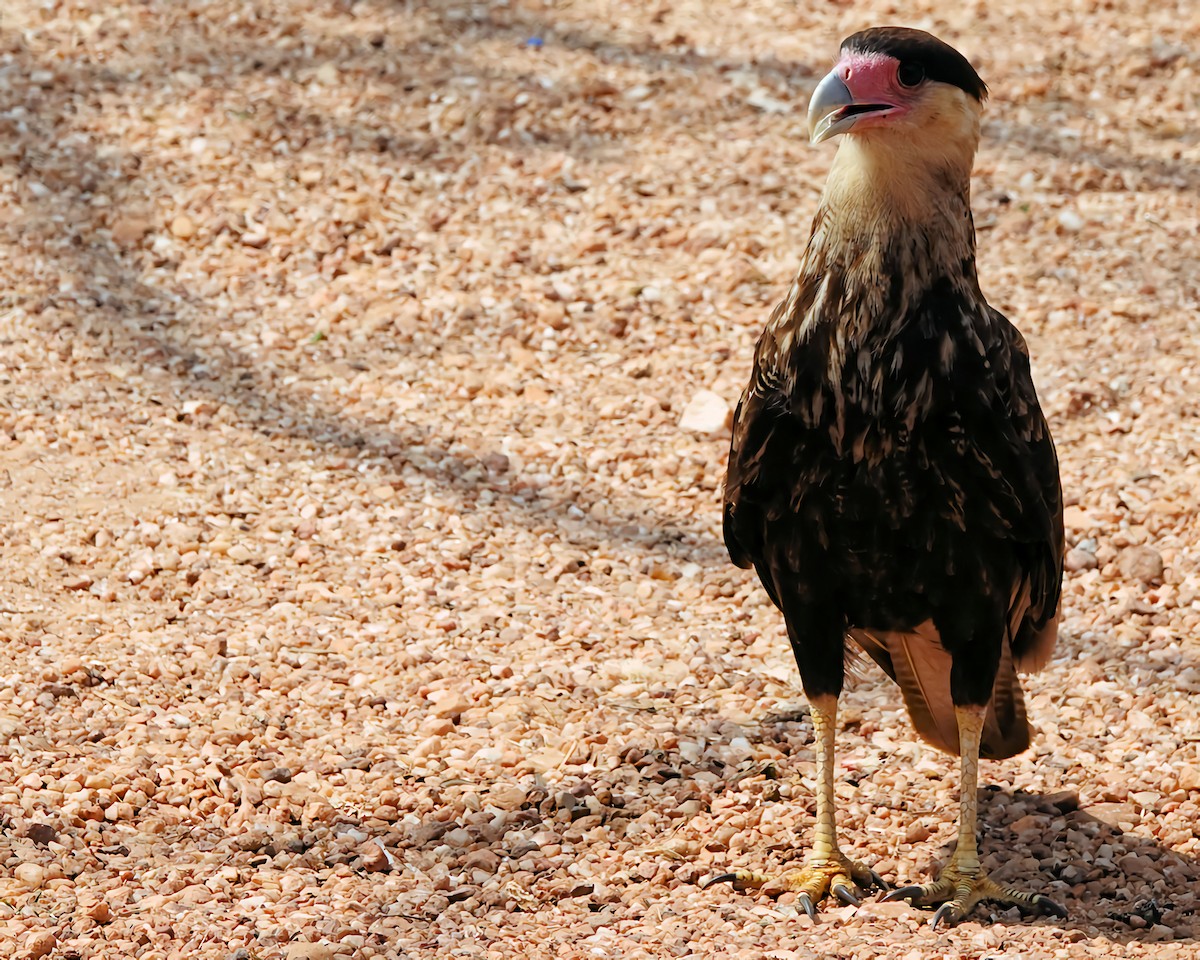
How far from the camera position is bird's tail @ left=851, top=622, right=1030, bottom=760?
3549 millimetres

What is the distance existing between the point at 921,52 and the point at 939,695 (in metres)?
1.49

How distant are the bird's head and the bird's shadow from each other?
5.53ft

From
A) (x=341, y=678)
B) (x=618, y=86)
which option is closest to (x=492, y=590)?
(x=341, y=678)

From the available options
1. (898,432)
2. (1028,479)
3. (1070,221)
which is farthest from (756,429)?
(1070,221)

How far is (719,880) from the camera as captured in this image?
3459mm

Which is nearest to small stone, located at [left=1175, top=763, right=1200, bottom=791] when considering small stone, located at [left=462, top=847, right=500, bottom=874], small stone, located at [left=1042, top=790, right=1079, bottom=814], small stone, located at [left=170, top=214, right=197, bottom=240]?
small stone, located at [left=1042, top=790, right=1079, bottom=814]

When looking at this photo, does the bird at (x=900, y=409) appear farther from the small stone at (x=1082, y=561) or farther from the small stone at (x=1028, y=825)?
the small stone at (x=1082, y=561)

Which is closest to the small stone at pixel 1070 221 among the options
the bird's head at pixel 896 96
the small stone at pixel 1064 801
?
the small stone at pixel 1064 801

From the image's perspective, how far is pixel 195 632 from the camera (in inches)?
167

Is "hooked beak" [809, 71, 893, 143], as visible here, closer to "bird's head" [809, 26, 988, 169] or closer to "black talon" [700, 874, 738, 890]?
"bird's head" [809, 26, 988, 169]

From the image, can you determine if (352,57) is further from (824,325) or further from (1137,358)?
(824,325)

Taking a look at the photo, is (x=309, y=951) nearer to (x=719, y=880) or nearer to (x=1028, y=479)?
(x=719, y=880)

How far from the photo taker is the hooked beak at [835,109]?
10.0ft

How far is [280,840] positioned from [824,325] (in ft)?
5.51
